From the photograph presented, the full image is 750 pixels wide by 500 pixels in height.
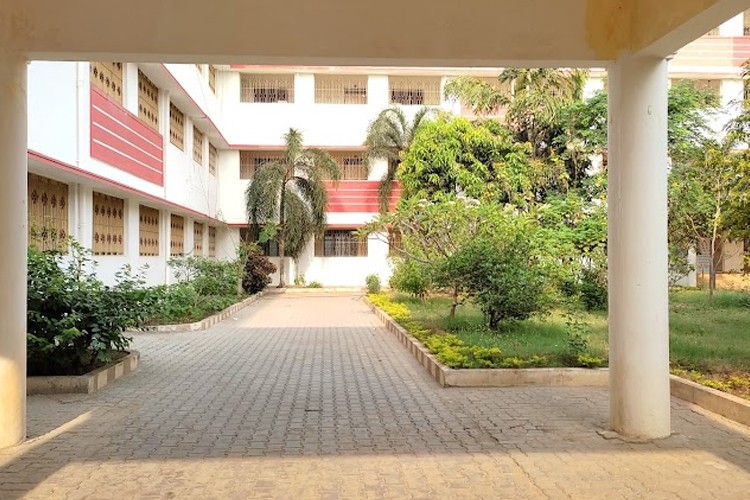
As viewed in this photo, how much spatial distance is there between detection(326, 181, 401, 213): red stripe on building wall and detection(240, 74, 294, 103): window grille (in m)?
4.41

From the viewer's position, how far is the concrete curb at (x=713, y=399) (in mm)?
5677

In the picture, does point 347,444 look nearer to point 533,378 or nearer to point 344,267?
point 533,378

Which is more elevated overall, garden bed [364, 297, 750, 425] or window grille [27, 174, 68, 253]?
window grille [27, 174, 68, 253]

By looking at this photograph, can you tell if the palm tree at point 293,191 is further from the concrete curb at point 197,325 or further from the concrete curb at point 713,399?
the concrete curb at point 713,399

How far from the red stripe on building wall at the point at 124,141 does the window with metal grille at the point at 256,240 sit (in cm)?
948

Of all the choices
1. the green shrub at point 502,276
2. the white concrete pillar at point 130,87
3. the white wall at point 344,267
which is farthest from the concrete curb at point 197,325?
the white wall at point 344,267

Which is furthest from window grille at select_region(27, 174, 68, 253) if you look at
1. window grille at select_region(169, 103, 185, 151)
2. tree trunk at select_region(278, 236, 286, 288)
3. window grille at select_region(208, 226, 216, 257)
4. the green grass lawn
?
window grille at select_region(208, 226, 216, 257)

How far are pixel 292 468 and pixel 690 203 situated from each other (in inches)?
582

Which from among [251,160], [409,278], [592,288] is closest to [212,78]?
[251,160]

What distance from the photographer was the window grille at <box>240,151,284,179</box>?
1083 inches

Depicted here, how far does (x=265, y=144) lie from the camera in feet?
87.9

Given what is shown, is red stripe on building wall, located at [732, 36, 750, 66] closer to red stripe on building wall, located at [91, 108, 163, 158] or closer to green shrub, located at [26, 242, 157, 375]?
red stripe on building wall, located at [91, 108, 163, 158]

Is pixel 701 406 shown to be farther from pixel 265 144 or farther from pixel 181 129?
pixel 265 144

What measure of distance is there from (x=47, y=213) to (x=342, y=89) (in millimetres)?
18501
